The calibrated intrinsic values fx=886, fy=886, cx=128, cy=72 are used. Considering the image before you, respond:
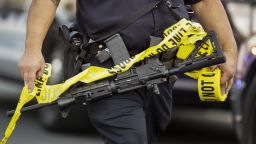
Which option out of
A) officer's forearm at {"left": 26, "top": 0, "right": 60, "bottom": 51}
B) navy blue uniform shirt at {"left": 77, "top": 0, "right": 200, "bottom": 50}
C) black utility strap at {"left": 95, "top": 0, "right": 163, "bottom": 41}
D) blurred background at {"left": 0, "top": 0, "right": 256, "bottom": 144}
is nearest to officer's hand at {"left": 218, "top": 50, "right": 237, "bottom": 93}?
navy blue uniform shirt at {"left": 77, "top": 0, "right": 200, "bottom": 50}

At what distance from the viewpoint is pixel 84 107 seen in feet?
25.5

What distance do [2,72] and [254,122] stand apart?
3923 mm

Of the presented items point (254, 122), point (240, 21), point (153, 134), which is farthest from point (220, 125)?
point (153, 134)

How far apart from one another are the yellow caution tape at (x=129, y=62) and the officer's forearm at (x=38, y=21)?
0.18 meters

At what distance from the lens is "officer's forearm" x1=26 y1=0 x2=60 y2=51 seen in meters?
4.05

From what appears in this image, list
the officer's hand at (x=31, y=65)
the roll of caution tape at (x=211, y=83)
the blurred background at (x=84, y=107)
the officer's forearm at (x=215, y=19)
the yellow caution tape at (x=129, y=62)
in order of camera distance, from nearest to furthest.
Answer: the officer's hand at (x=31, y=65)
the yellow caution tape at (x=129, y=62)
the roll of caution tape at (x=211, y=83)
the officer's forearm at (x=215, y=19)
the blurred background at (x=84, y=107)

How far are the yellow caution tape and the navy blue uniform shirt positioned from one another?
76mm

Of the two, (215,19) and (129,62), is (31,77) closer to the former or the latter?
(129,62)

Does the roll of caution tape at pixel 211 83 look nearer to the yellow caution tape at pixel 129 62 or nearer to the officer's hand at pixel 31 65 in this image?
the yellow caution tape at pixel 129 62

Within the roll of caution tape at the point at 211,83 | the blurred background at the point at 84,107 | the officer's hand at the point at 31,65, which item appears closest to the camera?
the officer's hand at the point at 31,65

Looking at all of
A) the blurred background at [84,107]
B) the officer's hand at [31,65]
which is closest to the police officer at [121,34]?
the officer's hand at [31,65]

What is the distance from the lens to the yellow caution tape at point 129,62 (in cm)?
410

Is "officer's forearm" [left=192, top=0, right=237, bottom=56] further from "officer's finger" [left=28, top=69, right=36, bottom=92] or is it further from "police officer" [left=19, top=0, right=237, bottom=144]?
"officer's finger" [left=28, top=69, right=36, bottom=92]

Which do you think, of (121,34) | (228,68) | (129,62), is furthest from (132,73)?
(228,68)
